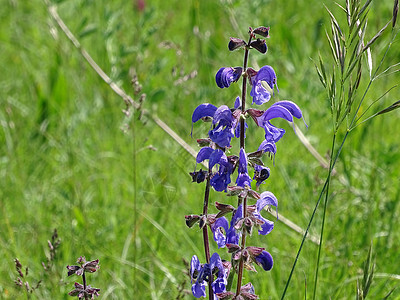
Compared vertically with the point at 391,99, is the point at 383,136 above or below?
below

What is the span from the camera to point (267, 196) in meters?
1.61

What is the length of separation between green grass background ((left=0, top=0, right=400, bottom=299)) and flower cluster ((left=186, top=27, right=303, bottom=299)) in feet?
1.16

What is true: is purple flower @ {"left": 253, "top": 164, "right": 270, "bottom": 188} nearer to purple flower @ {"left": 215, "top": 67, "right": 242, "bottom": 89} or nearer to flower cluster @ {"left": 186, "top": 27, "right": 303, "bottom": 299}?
flower cluster @ {"left": 186, "top": 27, "right": 303, "bottom": 299}

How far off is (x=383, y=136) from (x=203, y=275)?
2429 millimetres

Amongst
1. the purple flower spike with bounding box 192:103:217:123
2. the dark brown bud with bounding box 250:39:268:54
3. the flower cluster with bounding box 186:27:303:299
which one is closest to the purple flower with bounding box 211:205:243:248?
the flower cluster with bounding box 186:27:303:299

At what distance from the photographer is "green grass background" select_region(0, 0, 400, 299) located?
262cm

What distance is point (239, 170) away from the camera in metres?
1.54

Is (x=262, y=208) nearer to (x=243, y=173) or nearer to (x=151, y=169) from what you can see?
(x=243, y=173)

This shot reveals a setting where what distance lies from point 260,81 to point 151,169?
6.34 ft

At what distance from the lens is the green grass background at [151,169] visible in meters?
2.62

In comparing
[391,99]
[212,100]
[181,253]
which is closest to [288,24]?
[391,99]

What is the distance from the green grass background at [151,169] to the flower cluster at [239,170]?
353 millimetres

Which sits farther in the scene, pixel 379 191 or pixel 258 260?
pixel 379 191

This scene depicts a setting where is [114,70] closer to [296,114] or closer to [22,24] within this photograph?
[296,114]
